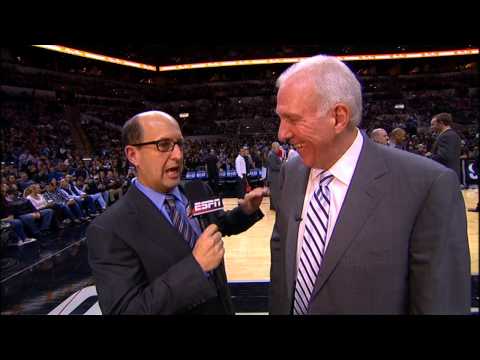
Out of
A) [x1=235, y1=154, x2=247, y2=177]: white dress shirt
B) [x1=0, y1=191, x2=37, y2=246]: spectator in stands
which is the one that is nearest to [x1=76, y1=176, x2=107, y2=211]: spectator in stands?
[x1=0, y1=191, x2=37, y2=246]: spectator in stands

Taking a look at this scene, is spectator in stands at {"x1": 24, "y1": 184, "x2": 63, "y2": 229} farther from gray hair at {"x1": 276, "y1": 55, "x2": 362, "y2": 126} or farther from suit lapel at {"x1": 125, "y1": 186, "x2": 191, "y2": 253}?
gray hair at {"x1": 276, "y1": 55, "x2": 362, "y2": 126}

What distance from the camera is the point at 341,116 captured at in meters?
1.07

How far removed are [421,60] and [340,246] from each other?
26956 mm

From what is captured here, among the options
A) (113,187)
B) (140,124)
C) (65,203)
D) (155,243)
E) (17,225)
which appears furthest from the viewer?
(113,187)

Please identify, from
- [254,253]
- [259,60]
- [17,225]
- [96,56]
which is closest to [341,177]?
[254,253]

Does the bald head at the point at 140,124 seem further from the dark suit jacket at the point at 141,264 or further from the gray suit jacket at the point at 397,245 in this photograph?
the gray suit jacket at the point at 397,245

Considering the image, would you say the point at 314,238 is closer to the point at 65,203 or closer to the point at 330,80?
the point at 330,80

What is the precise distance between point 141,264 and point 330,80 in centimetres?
80

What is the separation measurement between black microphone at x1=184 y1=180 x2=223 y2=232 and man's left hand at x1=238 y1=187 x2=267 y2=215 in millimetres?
166

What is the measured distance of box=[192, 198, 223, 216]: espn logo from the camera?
50.5 inches
